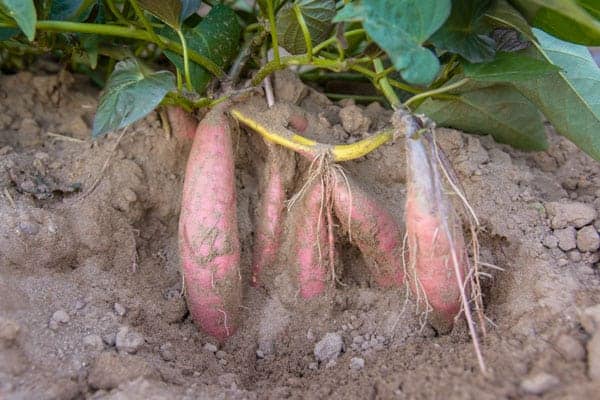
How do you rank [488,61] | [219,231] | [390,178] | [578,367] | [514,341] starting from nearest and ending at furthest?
[578,367]
[514,341]
[488,61]
[219,231]
[390,178]

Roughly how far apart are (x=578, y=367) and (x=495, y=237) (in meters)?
0.36

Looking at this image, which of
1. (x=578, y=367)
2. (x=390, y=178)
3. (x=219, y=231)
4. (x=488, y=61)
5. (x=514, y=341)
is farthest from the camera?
(x=390, y=178)

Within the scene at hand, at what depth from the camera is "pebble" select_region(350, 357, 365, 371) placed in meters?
1.02

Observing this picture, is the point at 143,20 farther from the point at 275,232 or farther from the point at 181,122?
the point at 275,232

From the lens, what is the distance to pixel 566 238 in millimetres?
1089

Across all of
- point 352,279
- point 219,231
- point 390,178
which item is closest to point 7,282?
point 219,231

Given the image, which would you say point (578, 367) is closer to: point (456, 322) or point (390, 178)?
point (456, 322)

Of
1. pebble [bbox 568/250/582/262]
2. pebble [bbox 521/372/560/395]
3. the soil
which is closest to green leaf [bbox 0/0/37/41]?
the soil

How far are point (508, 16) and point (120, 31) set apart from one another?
26.7 inches

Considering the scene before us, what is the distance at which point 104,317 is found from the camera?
3.39 ft

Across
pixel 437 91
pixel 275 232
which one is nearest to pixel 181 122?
pixel 275 232

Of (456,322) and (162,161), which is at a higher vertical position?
(162,161)

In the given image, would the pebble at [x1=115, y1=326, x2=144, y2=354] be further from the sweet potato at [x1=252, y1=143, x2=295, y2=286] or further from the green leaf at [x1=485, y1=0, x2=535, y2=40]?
the green leaf at [x1=485, y1=0, x2=535, y2=40]

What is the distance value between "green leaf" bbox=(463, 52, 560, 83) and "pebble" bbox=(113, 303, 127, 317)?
72 centimetres
